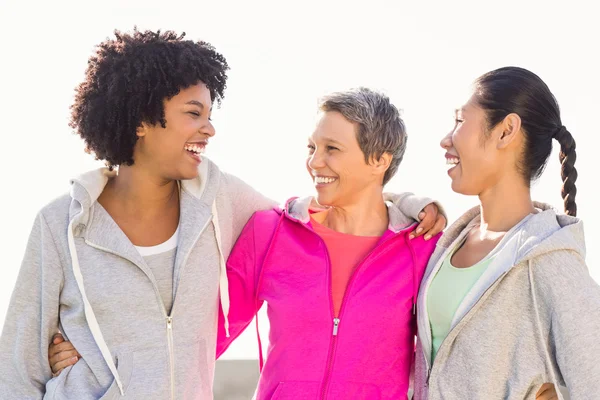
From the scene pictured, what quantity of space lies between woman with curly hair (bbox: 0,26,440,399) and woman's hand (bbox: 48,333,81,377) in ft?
0.06

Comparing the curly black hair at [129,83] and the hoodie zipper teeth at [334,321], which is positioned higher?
the curly black hair at [129,83]

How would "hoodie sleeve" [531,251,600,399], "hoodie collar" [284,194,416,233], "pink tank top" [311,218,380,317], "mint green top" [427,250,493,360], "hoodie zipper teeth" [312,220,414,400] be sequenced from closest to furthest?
"hoodie sleeve" [531,251,600,399]
"mint green top" [427,250,493,360]
"hoodie zipper teeth" [312,220,414,400]
"pink tank top" [311,218,380,317]
"hoodie collar" [284,194,416,233]

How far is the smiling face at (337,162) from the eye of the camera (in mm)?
3121

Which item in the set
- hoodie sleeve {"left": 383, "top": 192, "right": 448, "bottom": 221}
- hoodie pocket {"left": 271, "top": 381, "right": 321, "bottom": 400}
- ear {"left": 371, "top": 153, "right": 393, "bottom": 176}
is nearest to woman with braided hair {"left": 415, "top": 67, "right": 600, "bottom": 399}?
hoodie sleeve {"left": 383, "top": 192, "right": 448, "bottom": 221}

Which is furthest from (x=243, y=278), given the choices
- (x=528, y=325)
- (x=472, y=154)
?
(x=528, y=325)

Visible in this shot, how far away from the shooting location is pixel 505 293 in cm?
267

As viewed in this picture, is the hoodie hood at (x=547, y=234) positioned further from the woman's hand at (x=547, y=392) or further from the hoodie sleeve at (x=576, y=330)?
the woman's hand at (x=547, y=392)

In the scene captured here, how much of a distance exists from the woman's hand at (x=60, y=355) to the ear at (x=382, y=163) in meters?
1.29

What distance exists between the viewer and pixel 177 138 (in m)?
3.06

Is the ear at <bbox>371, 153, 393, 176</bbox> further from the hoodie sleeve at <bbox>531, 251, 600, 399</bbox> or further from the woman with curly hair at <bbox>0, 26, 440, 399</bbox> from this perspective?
the hoodie sleeve at <bbox>531, 251, 600, 399</bbox>

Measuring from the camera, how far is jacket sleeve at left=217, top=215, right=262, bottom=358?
10.4 feet

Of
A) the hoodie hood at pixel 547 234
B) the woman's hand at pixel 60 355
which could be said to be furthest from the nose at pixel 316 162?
the woman's hand at pixel 60 355

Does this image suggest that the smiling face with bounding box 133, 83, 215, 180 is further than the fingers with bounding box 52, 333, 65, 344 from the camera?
Yes

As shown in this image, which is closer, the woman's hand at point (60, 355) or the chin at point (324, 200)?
the woman's hand at point (60, 355)
